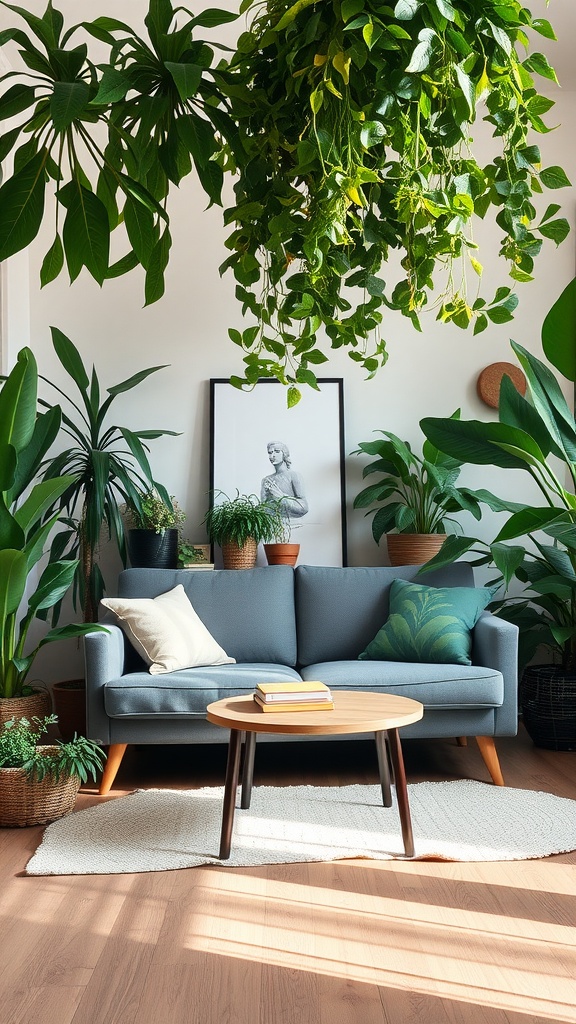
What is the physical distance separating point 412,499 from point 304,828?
1978mm

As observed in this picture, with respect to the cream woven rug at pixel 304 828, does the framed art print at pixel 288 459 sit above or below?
above

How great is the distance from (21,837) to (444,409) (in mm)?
2982

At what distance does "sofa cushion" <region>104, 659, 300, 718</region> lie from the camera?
3.18 metres

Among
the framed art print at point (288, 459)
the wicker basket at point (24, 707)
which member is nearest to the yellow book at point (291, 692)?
the wicker basket at point (24, 707)

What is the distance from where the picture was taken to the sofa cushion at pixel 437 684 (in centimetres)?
324

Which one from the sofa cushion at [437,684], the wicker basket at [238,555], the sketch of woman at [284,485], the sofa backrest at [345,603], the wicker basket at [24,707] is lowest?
the wicker basket at [24,707]

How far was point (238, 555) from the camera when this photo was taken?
4.21m

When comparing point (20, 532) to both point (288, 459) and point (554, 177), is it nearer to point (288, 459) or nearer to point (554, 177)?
point (288, 459)

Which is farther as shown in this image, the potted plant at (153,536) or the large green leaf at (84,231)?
the potted plant at (153,536)

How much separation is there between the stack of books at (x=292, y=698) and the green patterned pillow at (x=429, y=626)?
3.02 ft

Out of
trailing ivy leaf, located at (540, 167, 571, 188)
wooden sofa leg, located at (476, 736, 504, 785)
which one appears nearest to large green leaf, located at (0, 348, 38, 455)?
wooden sofa leg, located at (476, 736, 504, 785)

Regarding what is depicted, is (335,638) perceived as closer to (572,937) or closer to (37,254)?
(572,937)

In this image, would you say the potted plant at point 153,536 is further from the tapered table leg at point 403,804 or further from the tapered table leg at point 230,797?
the tapered table leg at point 403,804

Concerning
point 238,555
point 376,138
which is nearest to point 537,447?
point 238,555
